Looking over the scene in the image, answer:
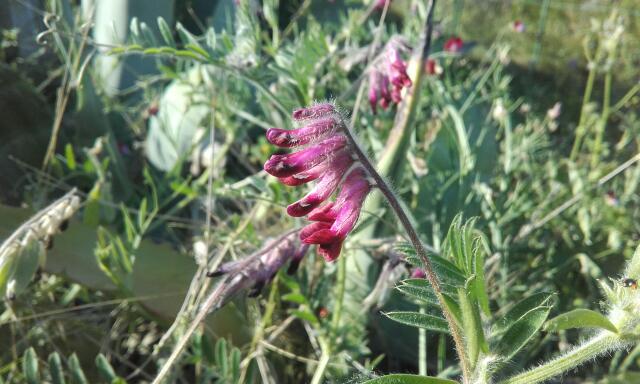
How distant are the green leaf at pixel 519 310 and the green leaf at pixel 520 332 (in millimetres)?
14

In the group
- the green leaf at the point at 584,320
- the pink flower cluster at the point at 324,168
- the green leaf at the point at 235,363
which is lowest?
the green leaf at the point at 235,363

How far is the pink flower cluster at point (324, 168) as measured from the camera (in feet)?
2.09

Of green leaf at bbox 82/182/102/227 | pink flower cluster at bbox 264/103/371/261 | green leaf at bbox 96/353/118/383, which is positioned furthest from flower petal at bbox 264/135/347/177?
green leaf at bbox 82/182/102/227

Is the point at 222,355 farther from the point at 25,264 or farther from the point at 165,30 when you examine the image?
the point at 165,30

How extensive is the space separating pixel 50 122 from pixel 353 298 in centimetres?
88

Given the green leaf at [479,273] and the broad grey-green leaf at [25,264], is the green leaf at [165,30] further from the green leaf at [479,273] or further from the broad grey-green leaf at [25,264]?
the green leaf at [479,273]

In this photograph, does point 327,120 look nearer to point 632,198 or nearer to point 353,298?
point 353,298

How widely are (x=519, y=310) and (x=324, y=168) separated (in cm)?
31

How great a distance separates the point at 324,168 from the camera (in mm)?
649

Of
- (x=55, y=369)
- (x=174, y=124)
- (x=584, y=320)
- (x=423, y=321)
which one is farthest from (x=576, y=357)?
(x=174, y=124)

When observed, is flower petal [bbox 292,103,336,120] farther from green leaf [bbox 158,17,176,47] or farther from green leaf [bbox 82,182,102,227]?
green leaf [bbox 82,182,102,227]

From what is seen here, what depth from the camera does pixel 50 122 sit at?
1592 mm

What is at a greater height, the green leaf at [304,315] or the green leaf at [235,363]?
the green leaf at [304,315]

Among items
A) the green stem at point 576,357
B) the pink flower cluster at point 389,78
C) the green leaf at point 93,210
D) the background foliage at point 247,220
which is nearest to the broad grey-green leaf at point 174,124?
the background foliage at point 247,220
